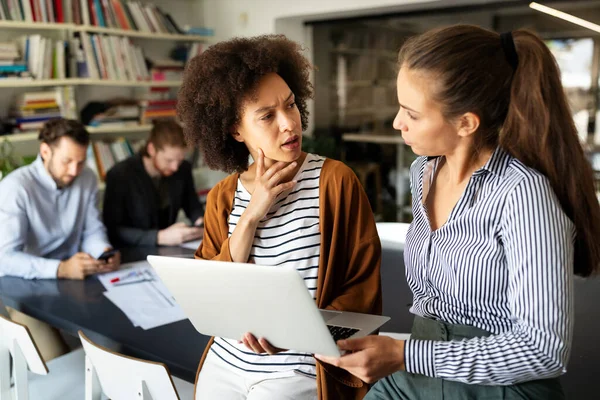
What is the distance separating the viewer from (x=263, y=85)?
4.76 feet

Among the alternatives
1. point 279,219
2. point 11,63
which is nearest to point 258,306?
point 279,219

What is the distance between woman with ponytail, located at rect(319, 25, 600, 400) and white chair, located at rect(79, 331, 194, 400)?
53 cm

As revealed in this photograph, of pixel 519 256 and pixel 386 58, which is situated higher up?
pixel 386 58

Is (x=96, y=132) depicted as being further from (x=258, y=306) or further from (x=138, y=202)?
(x=258, y=306)

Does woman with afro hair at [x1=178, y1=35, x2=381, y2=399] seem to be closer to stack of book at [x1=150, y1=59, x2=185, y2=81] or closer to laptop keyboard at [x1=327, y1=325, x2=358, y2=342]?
laptop keyboard at [x1=327, y1=325, x2=358, y2=342]

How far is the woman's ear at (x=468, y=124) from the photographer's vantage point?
1056 millimetres

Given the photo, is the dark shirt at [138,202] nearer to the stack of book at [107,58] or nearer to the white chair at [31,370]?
the white chair at [31,370]

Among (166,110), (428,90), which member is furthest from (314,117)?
(428,90)

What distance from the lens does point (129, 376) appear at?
1.51 metres

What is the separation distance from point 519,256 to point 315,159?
0.68 m

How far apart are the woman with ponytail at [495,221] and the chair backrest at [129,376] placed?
1.75ft

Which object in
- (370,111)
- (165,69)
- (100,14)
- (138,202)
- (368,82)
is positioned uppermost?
(100,14)

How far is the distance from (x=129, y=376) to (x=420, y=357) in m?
0.81

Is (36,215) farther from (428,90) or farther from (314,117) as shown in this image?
(314,117)
